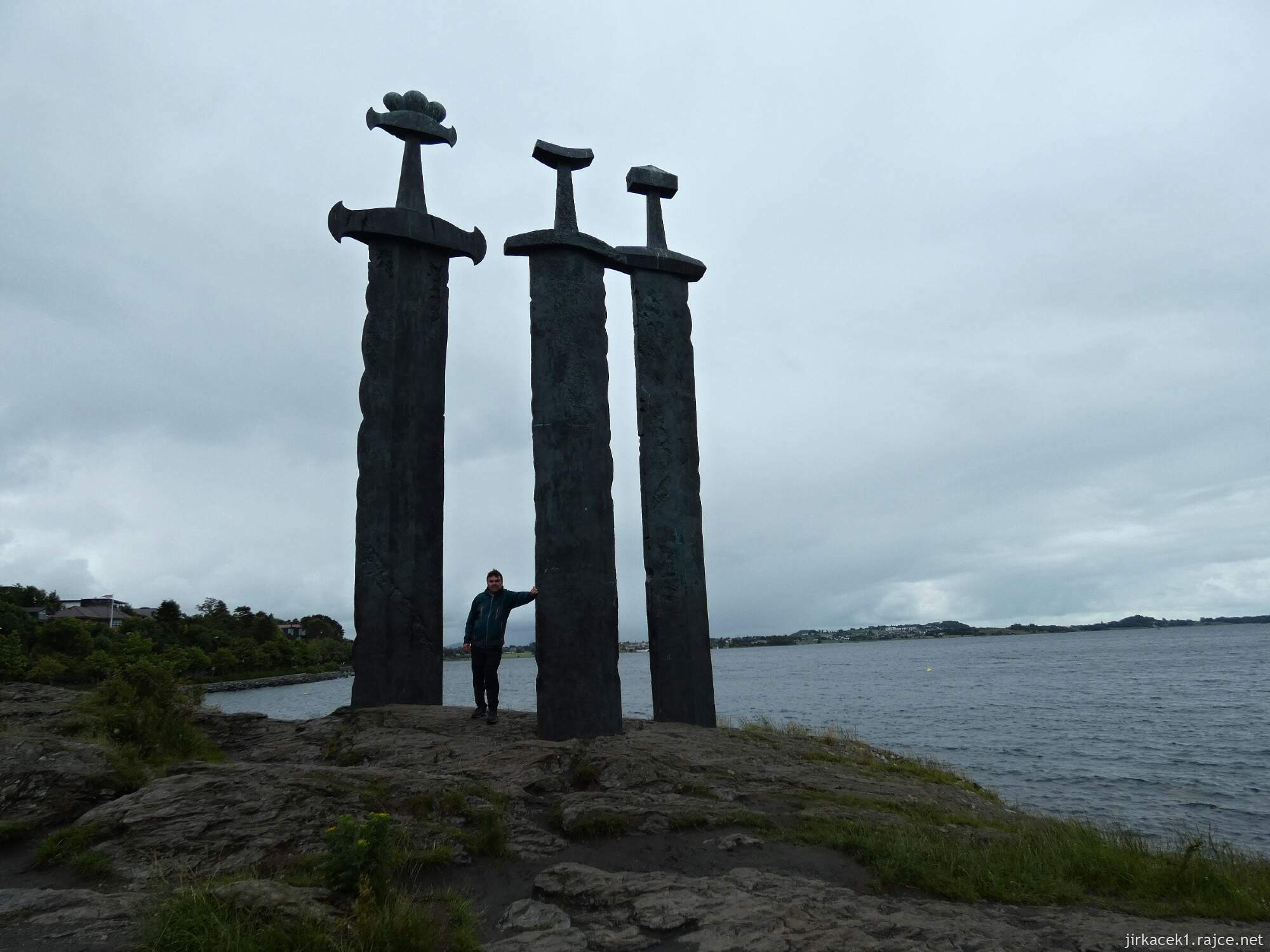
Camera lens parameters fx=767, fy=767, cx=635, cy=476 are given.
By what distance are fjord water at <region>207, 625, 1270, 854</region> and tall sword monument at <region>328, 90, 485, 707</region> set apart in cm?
609

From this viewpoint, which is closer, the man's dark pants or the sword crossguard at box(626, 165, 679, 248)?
the man's dark pants

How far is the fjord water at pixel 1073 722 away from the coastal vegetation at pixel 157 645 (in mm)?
5759

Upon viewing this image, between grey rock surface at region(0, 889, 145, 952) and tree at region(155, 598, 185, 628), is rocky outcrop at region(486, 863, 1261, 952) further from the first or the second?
tree at region(155, 598, 185, 628)

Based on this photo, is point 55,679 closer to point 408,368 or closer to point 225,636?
point 225,636

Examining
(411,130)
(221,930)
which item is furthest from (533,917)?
(411,130)

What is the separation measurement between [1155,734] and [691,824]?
24690mm

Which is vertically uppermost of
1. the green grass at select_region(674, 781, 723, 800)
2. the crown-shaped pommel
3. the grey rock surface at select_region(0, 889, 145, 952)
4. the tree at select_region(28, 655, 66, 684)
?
the crown-shaped pommel

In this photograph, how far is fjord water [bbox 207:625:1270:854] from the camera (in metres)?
15.3

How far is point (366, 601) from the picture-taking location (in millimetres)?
11266

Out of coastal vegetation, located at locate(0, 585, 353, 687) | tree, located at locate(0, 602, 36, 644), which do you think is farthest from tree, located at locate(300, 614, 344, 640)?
tree, located at locate(0, 602, 36, 644)

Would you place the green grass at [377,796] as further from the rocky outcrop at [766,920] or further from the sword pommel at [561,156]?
the sword pommel at [561,156]

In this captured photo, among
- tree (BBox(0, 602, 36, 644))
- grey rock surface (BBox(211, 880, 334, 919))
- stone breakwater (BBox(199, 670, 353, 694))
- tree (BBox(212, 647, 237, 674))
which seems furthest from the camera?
tree (BBox(212, 647, 237, 674))

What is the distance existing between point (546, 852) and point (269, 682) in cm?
7891

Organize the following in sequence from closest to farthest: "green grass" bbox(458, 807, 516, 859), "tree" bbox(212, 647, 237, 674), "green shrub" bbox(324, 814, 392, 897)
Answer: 1. "green shrub" bbox(324, 814, 392, 897)
2. "green grass" bbox(458, 807, 516, 859)
3. "tree" bbox(212, 647, 237, 674)
